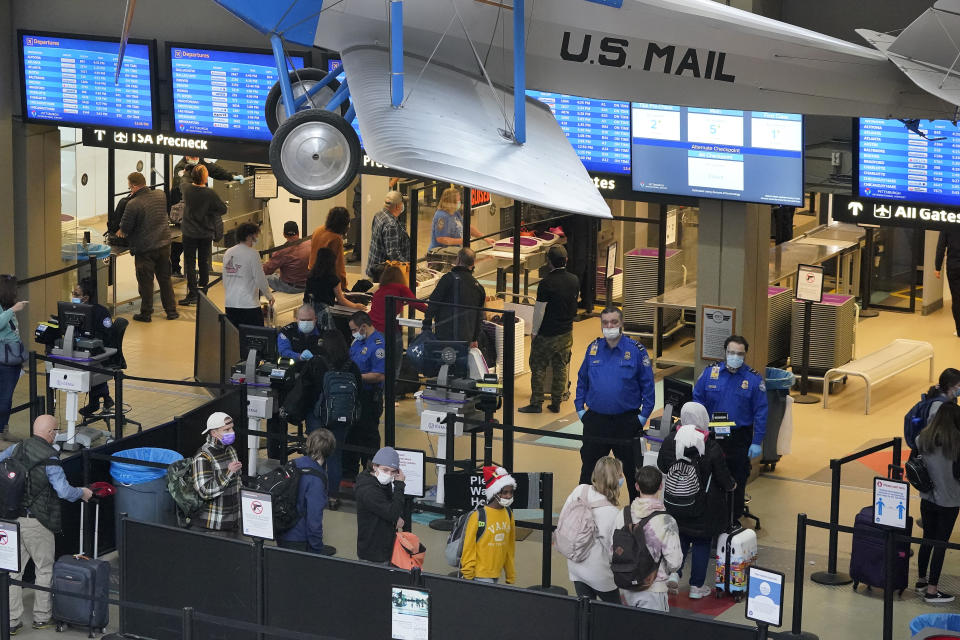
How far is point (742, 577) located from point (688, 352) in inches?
251

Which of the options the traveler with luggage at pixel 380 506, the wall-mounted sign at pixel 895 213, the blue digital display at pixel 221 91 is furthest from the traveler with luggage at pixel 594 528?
the blue digital display at pixel 221 91

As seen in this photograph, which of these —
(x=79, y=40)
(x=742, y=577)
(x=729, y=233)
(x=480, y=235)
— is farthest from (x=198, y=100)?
(x=742, y=577)

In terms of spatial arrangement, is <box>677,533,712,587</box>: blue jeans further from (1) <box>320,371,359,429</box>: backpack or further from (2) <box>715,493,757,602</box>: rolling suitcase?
(1) <box>320,371,359,429</box>: backpack

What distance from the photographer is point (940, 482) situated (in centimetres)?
1121

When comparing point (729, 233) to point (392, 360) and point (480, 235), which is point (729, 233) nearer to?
point (392, 360)

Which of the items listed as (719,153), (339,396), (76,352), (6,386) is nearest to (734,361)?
(719,153)

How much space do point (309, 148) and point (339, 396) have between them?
3.62 meters

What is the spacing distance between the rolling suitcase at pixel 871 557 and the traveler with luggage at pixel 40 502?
547 centimetres

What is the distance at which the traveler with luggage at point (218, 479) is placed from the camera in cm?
1078

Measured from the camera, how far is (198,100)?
15891 mm

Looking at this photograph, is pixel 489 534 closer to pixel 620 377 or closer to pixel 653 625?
pixel 653 625

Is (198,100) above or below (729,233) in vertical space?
above

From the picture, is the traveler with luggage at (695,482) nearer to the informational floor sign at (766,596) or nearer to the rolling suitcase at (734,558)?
the rolling suitcase at (734,558)

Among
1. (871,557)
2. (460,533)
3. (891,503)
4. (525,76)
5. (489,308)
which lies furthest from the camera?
(489,308)
